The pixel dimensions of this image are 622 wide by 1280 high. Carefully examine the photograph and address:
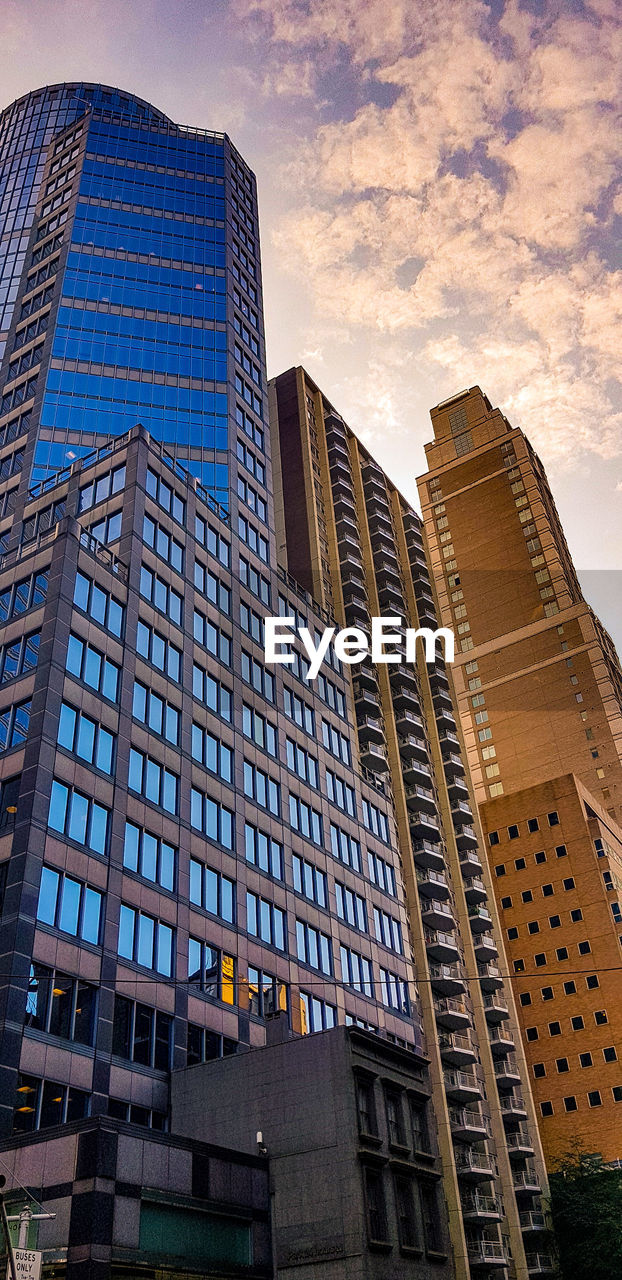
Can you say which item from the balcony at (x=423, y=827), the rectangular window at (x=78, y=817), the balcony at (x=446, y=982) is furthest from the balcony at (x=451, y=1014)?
the rectangular window at (x=78, y=817)

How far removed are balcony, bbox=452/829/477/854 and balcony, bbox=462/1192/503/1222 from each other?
26.7m

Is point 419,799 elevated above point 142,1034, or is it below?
above

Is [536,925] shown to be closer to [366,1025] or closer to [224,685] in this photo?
[366,1025]

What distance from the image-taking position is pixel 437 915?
72.2 meters

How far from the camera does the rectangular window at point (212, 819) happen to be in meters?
49.4

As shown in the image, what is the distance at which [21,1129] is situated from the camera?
1331 inches

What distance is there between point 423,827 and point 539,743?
48473mm

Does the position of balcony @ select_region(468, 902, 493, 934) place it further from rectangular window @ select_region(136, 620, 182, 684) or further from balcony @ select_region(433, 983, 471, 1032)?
rectangular window @ select_region(136, 620, 182, 684)

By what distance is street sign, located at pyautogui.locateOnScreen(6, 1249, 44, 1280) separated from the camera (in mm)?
22109

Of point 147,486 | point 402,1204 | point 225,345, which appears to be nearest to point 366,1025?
point 402,1204

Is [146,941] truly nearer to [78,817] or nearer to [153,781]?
[78,817]

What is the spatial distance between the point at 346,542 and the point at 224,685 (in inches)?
1516

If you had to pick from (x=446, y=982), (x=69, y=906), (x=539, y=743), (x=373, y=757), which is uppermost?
(x=539, y=743)

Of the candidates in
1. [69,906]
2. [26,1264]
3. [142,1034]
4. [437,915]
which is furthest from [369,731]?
[26,1264]
